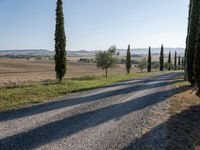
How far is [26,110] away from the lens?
47.6 feet

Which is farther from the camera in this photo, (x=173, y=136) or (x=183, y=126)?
(x=183, y=126)

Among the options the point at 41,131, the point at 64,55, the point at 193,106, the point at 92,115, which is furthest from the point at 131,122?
the point at 64,55

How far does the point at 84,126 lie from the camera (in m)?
11.4

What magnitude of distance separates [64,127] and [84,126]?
772 millimetres

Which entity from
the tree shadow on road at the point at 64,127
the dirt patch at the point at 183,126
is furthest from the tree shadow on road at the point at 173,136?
the tree shadow on road at the point at 64,127

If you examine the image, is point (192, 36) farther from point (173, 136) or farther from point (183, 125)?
point (173, 136)

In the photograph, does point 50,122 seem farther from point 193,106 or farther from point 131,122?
point 193,106

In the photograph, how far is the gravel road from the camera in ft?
29.9

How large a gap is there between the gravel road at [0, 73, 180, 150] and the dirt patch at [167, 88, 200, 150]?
0.35 metres

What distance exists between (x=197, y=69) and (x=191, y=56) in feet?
32.3

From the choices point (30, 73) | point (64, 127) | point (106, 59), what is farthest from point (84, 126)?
point (30, 73)

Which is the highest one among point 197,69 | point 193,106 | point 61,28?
point 61,28

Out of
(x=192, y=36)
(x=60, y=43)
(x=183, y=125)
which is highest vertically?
(x=192, y=36)

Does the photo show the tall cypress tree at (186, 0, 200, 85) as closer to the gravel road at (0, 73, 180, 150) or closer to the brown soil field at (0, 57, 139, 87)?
the gravel road at (0, 73, 180, 150)
